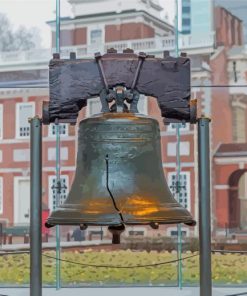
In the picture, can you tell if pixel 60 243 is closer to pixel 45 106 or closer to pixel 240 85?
pixel 240 85

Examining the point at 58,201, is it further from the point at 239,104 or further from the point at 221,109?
the point at 239,104

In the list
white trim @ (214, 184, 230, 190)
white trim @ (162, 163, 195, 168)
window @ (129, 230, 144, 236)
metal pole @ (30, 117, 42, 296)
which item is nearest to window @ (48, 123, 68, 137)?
white trim @ (162, 163, 195, 168)

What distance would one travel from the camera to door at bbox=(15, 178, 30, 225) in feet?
24.0

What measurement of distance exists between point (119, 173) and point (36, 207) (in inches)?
14.9

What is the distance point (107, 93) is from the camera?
274 centimetres

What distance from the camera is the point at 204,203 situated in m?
2.86

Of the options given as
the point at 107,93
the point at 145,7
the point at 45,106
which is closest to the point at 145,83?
the point at 107,93

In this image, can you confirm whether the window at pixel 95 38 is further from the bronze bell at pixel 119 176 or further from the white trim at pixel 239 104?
the bronze bell at pixel 119 176

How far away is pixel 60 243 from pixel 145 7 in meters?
2.39

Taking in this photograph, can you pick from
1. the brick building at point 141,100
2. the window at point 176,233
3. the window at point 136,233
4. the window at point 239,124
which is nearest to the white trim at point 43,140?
the brick building at point 141,100

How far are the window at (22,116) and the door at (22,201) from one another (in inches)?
17.8

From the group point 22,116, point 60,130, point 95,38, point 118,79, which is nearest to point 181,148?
point 60,130

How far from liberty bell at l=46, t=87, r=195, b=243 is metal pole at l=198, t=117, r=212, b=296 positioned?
0.46 feet

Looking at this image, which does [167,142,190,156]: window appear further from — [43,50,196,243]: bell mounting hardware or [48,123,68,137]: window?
[43,50,196,243]: bell mounting hardware
